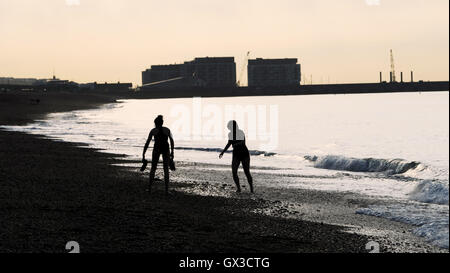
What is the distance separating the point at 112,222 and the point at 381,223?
18.5ft

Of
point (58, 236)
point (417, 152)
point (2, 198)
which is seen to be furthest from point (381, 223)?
point (417, 152)

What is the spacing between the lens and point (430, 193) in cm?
1877

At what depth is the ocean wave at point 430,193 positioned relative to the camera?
58.2 ft

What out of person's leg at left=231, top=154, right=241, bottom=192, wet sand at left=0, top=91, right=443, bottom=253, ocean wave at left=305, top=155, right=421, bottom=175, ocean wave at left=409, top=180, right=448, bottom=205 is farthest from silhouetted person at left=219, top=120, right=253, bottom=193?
ocean wave at left=305, top=155, right=421, bottom=175

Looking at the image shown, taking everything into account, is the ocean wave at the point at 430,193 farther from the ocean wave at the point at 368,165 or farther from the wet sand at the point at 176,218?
the ocean wave at the point at 368,165

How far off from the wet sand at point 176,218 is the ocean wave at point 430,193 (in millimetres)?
1840

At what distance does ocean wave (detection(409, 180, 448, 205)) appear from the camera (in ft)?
58.2

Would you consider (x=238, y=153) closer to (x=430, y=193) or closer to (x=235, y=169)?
(x=235, y=169)

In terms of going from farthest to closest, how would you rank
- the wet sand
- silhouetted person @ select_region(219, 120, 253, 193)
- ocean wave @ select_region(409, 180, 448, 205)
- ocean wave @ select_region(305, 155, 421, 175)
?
ocean wave @ select_region(305, 155, 421, 175), silhouetted person @ select_region(219, 120, 253, 193), ocean wave @ select_region(409, 180, 448, 205), the wet sand

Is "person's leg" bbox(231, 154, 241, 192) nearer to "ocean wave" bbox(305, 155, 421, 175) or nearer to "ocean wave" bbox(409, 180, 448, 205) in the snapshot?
"ocean wave" bbox(409, 180, 448, 205)

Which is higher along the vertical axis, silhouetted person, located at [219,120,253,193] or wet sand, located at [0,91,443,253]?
silhouetted person, located at [219,120,253,193]

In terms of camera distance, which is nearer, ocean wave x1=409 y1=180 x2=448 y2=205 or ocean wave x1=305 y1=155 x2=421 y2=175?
ocean wave x1=409 y1=180 x2=448 y2=205

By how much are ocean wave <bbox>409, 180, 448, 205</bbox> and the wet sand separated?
1840 millimetres

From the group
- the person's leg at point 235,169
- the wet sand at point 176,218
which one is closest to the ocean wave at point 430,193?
the wet sand at point 176,218
